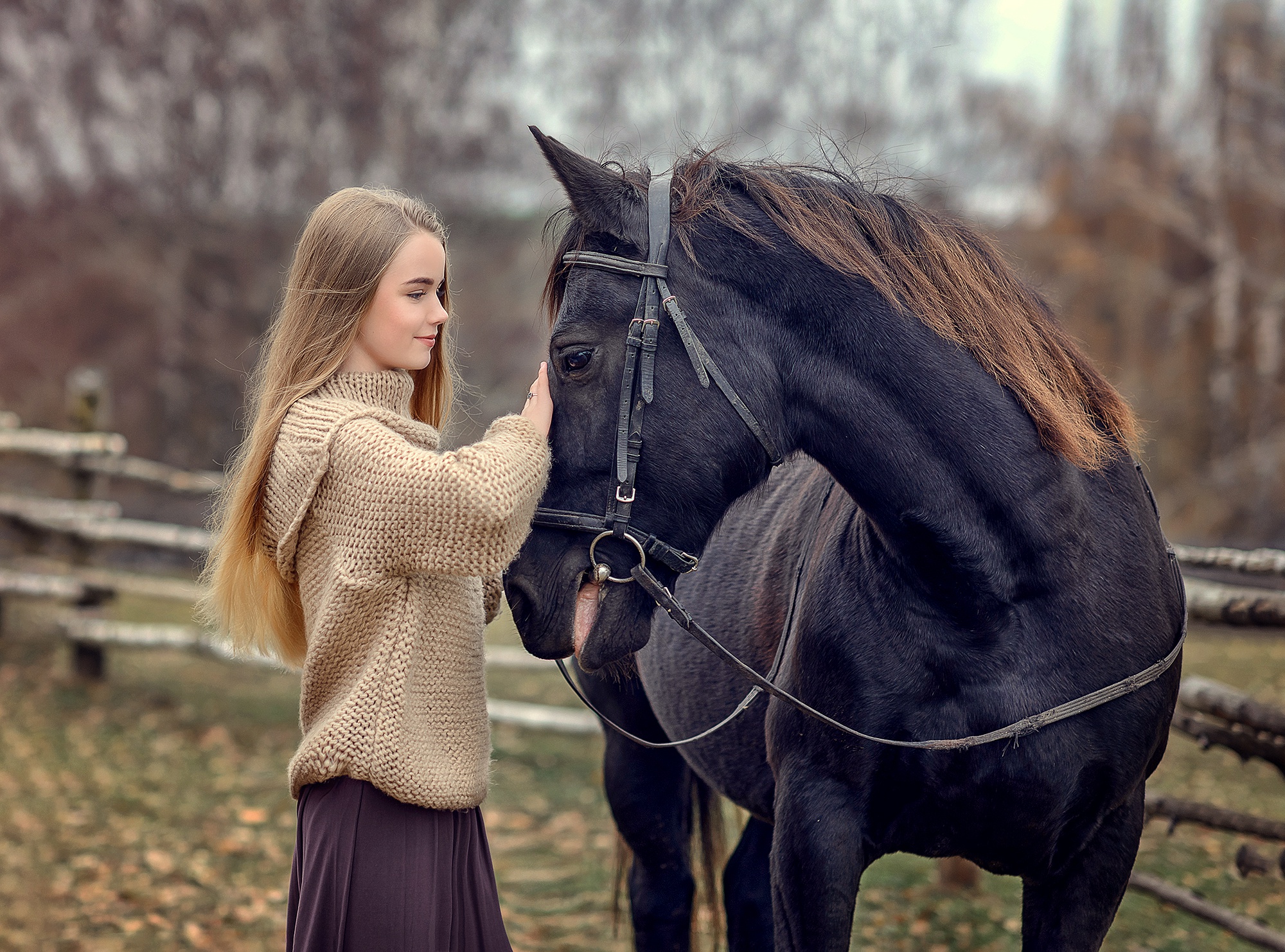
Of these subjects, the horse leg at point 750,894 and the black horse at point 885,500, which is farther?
the horse leg at point 750,894

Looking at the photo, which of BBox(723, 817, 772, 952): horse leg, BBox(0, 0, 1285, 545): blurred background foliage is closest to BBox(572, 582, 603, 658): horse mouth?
BBox(723, 817, 772, 952): horse leg

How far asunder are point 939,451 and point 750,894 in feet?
5.59

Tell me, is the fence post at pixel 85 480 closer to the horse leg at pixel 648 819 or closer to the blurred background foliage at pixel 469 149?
the blurred background foliage at pixel 469 149

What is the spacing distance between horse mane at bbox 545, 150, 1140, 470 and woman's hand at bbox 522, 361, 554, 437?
212 mm

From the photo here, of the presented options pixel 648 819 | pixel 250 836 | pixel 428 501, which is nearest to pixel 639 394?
pixel 428 501

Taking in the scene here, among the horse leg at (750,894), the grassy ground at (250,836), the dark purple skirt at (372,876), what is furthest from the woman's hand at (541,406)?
the grassy ground at (250,836)

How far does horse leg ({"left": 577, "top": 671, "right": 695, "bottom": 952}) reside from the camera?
3041mm

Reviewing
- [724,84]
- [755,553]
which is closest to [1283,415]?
[724,84]

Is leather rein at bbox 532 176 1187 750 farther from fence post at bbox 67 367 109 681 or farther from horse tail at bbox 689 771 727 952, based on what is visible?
fence post at bbox 67 367 109 681

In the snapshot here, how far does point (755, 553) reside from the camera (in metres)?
2.53

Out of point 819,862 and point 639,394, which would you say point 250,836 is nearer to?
point 819,862

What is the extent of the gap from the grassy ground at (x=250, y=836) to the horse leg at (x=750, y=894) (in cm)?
80

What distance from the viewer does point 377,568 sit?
1.68m

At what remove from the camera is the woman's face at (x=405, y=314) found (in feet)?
6.07
